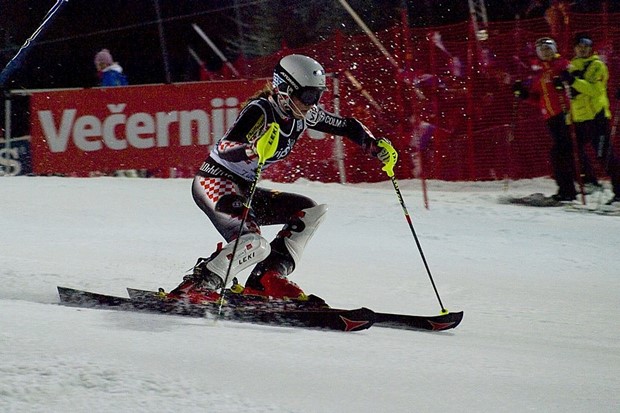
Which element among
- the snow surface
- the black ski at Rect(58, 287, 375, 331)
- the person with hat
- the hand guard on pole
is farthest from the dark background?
the black ski at Rect(58, 287, 375, 331)

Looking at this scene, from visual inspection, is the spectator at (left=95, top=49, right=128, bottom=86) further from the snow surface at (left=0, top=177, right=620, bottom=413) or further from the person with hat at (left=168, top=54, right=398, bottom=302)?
the person with hat at (left=168, top=54, right=398, bottom=302)

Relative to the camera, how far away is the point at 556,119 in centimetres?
1051

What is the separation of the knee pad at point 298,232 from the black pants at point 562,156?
18.6ft

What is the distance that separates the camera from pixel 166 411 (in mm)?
3119

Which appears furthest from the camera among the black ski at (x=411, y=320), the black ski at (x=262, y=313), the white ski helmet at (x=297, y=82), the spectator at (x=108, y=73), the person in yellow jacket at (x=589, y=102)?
the spectator at (x=108, y=73)

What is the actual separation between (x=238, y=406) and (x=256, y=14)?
602 inches

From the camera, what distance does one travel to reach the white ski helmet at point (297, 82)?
203 inches

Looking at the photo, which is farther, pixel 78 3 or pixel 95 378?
pixel 78 3

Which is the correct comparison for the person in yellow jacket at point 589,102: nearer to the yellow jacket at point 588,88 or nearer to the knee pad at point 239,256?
the yellow jacket at point 588,88

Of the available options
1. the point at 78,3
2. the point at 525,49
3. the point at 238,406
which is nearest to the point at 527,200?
the point at 525,49

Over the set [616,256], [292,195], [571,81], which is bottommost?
[616,256]

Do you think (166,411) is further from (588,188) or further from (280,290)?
(588,188)

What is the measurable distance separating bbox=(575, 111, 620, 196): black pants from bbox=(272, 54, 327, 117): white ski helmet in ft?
19.6

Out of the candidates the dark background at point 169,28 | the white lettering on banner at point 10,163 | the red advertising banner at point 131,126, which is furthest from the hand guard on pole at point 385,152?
the dark background at point 169,28
